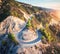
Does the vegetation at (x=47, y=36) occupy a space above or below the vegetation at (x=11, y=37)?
below

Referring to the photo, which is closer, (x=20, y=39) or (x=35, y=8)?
(x=20, y=39)

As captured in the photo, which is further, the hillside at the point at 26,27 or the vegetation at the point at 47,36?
the vegetation at the point at 47,36

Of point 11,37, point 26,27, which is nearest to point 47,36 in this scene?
point 26,27

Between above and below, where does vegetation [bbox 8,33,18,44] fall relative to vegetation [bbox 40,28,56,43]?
above

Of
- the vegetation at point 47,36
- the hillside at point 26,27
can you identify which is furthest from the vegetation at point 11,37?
the vegetation at point 47,36

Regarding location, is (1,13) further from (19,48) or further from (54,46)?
(54,46)

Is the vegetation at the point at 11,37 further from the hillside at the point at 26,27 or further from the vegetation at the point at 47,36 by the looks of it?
the vegetation at the point at 47,36

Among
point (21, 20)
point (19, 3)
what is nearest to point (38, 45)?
point (21, 20)

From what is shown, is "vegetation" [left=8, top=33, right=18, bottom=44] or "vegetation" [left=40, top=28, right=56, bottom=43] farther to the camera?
"vegetation" [left=40, top=28, right=56, bottom=43]

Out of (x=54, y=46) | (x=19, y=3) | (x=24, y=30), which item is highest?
(x=19, y=3)

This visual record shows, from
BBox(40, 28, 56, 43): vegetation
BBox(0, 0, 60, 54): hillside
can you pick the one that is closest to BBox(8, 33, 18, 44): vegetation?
BBox(0, 0, 60, 54): hillside

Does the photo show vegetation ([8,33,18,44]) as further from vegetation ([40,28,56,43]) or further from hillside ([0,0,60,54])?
vegetation ([40,28,56,43])
